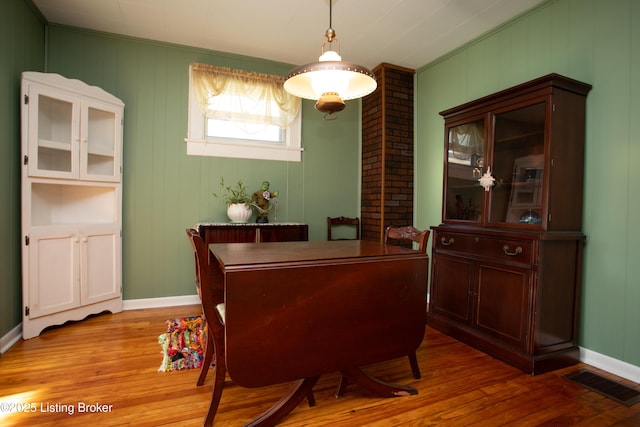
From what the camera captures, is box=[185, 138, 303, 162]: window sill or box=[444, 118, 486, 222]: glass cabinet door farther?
box=[185, 138, 303, 162]: window sill

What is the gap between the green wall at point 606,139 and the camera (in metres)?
Result: 1.92

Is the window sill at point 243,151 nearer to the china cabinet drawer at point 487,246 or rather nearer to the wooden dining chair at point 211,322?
the china cabinet drawer at point 487,246

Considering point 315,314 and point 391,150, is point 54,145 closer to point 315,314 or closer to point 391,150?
point 315,314

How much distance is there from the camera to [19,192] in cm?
240

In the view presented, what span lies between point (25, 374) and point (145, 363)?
64cm

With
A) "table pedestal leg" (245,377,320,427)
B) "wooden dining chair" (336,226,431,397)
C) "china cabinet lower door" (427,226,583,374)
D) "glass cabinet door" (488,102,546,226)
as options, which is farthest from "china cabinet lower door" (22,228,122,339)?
"glass cabinet door" (488,102,546,226)

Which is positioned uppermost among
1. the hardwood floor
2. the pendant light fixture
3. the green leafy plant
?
the pendant light fixture

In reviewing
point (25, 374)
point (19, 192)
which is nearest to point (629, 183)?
point (25, 374)

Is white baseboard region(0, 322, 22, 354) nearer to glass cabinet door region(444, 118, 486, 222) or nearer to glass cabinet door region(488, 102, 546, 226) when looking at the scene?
glass cabinet door region(444, 118, 486, 222)

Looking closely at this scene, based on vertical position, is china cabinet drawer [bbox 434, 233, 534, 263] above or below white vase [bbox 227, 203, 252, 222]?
below

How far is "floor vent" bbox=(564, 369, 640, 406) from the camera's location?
170 cm

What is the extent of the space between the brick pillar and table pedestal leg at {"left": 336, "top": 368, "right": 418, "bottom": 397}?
6.30 ft

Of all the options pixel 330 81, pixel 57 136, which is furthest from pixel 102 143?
pixel 330 81

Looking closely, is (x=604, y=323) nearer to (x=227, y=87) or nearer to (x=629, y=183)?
(x=629, y=183)
